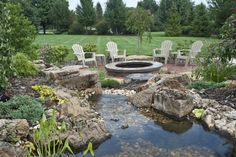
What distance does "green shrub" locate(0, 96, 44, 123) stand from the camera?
439 centimetres

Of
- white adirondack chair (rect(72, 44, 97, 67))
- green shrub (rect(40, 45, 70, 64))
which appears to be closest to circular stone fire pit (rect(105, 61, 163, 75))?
white adirondack chair (rect(72, 44, 97, 67))

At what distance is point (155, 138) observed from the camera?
4.54m

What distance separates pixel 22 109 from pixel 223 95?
3.64 meters

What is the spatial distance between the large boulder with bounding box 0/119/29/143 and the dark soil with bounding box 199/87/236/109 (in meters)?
3.38

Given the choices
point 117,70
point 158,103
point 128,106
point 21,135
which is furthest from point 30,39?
point 21,135

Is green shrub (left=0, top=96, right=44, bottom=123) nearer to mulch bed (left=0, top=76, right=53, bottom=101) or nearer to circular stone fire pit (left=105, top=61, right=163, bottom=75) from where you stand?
mulch bed (left=0, top=76, right=53, bottom=101)

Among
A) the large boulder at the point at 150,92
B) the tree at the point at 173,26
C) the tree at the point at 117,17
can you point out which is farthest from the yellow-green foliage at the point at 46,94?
the tree at the point at 117,17

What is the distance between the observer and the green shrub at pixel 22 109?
439 centimetres

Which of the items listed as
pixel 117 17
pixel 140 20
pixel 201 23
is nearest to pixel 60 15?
pixel 117 17

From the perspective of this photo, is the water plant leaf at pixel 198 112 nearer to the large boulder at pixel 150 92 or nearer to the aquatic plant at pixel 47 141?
the large boulder at pixel 150 92

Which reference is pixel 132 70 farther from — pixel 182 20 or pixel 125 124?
pixel 182 20

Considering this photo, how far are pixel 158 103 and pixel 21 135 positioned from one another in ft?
8.54

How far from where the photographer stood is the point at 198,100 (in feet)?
18.9

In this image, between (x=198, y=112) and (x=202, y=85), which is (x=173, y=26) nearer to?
(x=202, y=85)
